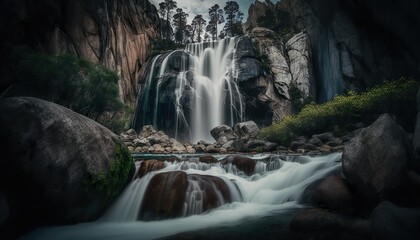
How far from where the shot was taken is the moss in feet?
22.1

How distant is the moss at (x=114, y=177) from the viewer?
673 cm

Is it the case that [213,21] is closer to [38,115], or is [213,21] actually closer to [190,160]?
[190,160]

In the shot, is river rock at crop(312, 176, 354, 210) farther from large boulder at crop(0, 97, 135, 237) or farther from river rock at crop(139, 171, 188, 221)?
large boulder at crop(0, 97, 135, 237)

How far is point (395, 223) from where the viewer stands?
416cm

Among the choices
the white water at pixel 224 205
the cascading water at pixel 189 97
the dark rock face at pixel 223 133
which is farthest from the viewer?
the cascading water at pixel 189 97

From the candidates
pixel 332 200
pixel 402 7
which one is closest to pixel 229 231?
pixel 332 200

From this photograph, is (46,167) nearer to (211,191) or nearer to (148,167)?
(148,167)

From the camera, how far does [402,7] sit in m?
12.6

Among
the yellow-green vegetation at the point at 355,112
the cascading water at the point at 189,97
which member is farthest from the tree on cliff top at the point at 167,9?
the yellow-green vegetation at the point at 355,112

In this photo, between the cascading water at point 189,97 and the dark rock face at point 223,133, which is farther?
the cascading water at point 189,97

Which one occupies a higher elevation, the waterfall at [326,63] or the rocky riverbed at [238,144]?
the waterfall at [326,63]

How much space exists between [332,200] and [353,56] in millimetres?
27435

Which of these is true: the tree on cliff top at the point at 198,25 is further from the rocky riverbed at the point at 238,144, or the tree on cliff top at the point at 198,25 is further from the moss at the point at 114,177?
the moss at the point at 114,177

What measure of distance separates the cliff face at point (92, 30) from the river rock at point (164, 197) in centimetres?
1863
